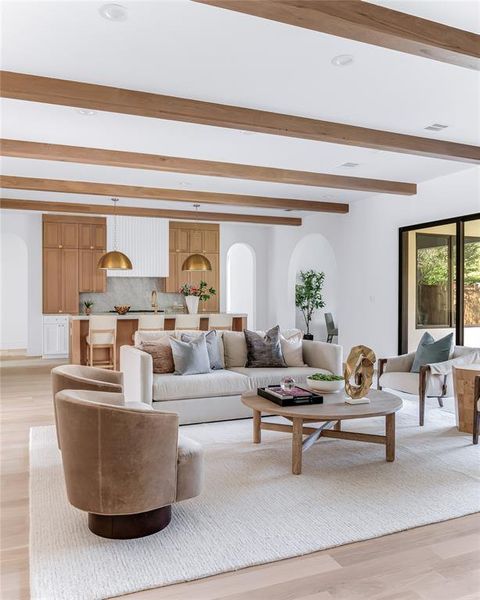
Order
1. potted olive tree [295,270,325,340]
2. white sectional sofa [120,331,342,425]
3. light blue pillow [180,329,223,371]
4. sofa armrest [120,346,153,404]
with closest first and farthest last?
sofa armrest [120,346,153,404] < white sectional sofa [120,331,342,425] < light blue pillow [180,329,223,371] < potted olive tree [295,270,325,340]

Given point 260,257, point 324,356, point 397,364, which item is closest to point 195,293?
point 260,257

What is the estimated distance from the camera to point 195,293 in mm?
9773

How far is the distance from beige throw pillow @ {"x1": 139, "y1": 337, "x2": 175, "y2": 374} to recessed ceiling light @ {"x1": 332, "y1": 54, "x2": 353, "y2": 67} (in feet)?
9.91

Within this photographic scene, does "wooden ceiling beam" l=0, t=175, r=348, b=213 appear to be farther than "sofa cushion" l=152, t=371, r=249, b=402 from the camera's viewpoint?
Yes

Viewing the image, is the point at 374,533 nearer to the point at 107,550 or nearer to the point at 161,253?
the point at 107,550

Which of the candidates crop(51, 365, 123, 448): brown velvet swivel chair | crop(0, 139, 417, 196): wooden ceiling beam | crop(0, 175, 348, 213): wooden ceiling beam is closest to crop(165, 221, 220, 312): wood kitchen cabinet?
crop(0, 175, 348, 213): wooden ceiling beam

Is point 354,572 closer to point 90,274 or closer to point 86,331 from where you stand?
point 86,331

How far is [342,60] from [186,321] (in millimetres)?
5500

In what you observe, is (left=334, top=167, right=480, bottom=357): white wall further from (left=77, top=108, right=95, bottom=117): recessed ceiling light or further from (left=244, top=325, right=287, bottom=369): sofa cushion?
(left=77, top=108, right=95, bottom=117): recessed ceiling light

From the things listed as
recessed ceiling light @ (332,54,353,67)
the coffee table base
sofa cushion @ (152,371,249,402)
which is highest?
recessed ceiling light @ (332,54,353,67)

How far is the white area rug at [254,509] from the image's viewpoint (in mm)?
2379

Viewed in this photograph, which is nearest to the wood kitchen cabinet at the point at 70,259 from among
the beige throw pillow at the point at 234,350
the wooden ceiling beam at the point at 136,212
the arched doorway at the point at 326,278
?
the wooden ceiling beam at the point at 136,212

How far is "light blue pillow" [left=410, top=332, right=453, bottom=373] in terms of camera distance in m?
5.35

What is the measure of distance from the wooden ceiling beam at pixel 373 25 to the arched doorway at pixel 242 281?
336 inches
